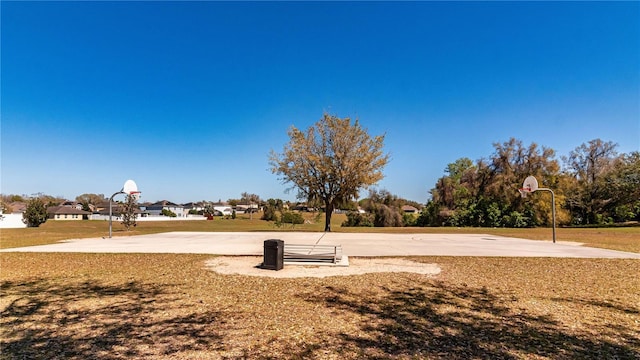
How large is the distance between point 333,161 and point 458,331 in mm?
20363

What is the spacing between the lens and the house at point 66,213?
3145 inches

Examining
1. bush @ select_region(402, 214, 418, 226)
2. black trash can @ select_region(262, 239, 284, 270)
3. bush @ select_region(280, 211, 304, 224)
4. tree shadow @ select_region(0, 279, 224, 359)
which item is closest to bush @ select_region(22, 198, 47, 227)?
bush @ select_region(280, 211, 304, 224)

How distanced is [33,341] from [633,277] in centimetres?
1145

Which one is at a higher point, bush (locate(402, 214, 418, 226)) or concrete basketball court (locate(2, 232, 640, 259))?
concrete basketball court (locate(2, 232, 640, 259))

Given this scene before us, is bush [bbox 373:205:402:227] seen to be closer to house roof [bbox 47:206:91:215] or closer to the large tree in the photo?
the large tree

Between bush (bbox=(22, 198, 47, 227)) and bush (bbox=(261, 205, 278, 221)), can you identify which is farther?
bush (bbox=(261, 205, 278, 221))

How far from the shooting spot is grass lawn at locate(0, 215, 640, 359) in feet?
12.8

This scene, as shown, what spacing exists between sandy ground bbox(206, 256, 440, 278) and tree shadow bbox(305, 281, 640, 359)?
2.07 m

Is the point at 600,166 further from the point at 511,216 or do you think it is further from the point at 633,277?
the point at 633,277

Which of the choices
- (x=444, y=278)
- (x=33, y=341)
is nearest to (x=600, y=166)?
(x=444, y=278)

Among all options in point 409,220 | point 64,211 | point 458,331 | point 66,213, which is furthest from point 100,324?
point 64,211

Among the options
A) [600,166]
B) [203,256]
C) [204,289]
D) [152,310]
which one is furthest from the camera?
[600,166]

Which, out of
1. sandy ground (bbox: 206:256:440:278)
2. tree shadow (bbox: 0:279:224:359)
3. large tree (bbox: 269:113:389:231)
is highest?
large tree (bbox: 269:113:389:231)

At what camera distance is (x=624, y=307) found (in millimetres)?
5699
